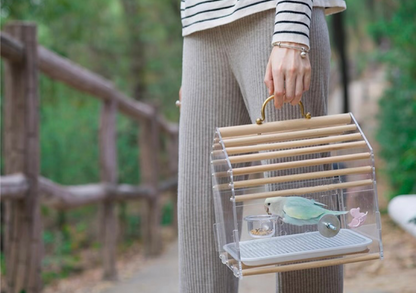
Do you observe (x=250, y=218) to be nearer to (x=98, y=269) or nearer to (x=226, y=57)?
(x=226, y=57)

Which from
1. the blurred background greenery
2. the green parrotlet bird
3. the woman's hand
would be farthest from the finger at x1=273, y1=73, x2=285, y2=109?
the blurred background greenery

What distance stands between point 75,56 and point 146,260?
14.7ft

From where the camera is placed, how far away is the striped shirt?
4.35 ft

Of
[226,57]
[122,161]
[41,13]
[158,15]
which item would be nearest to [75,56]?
[158,15]

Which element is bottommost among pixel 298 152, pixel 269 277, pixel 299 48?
pixel 269 277

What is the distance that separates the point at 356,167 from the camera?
4.35 ft

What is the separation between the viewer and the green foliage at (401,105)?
541 centimetres

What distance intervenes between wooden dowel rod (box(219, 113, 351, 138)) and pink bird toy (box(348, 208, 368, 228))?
0.19 metres

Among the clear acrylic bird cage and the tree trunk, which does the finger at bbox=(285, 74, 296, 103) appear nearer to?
the clear acrylic bird cage

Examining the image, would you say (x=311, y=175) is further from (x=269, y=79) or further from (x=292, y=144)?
(x=269, y=79)

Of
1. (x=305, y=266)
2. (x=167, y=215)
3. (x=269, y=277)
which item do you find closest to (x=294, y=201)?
(x=305, y=266)

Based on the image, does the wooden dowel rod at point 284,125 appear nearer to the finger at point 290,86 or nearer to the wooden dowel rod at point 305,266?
the finger at point 290,86

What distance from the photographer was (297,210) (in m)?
1.25

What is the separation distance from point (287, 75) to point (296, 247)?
0.35 metres
